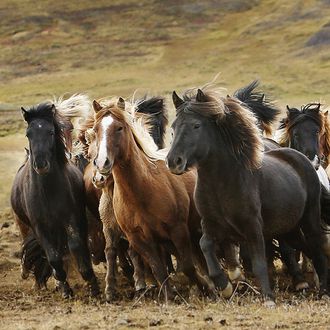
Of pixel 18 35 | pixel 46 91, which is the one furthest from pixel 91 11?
pixel 46 91

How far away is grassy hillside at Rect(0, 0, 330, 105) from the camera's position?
2303 inches

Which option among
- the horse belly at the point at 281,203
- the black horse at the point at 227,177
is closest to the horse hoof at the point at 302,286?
the horse belly at the point at 281,203

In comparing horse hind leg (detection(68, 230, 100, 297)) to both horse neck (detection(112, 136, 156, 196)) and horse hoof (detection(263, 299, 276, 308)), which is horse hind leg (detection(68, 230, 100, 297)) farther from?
horse hoof (detection(263, 299, 276, 308))

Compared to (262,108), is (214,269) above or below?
below

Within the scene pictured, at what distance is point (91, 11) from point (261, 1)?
623 inches

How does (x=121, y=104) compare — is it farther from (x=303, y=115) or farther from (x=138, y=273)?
(x=303, y=115)

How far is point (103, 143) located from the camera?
9617 millimetres

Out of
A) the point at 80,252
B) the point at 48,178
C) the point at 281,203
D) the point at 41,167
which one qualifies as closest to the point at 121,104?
the point at 41,167

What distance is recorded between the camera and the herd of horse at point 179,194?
911cm

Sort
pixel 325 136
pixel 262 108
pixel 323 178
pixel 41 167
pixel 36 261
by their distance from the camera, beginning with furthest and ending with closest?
pixel 262 108, pixel 325 136, pixel 36 261, pixel 323 178, pixel 41 167

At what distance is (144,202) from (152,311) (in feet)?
5.10

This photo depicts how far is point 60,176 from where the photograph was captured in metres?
11.1

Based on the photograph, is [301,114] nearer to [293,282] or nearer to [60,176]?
[293,282]

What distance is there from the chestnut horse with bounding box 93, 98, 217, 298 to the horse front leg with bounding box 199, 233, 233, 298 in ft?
2.56
